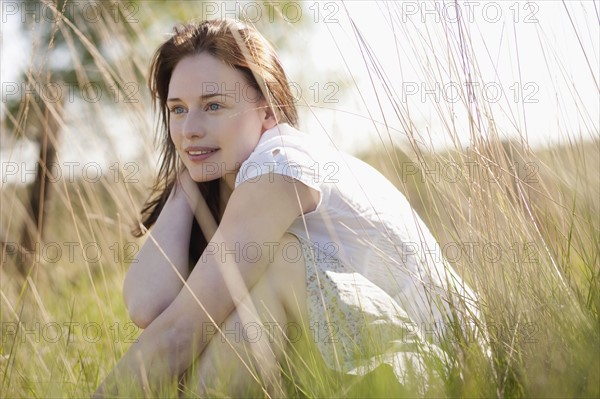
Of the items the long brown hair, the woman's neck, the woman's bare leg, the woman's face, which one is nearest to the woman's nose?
the woman's face

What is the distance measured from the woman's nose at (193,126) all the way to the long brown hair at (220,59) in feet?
0.63

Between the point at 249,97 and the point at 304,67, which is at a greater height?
the point at 304,67

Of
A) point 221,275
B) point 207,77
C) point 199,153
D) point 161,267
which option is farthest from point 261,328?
point 207,77

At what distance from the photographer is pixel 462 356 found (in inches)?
57.9

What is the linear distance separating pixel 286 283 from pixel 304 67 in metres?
1.88

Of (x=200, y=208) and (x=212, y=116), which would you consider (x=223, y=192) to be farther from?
(x=212, y=116)

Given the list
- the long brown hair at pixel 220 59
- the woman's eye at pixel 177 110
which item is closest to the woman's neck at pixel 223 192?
the long brown hair at pixel 220 59

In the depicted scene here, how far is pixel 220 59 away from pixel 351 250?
2.37 ft

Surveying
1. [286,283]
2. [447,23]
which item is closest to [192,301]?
[286,283]

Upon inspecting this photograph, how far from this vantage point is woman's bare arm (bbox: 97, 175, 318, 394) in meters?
2.01

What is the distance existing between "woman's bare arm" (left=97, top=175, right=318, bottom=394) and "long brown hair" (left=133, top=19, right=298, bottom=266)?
1.06ft

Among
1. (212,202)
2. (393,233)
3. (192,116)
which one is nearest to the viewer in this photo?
(393,233)

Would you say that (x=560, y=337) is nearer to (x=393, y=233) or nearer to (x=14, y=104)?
(x=393, y=233)

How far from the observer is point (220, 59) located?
2.43 m
